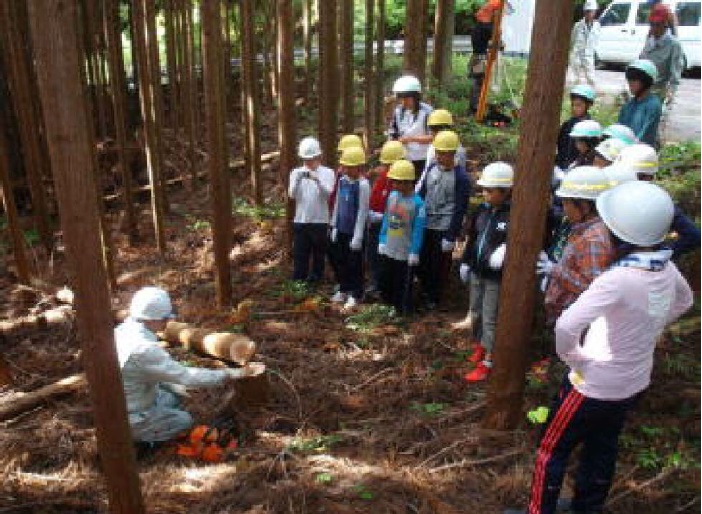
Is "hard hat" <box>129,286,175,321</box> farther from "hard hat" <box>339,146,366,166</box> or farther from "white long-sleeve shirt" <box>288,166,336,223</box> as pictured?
"white long-sleeve shirt" <box>288,166,336,223</box>

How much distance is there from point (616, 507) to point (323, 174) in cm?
478

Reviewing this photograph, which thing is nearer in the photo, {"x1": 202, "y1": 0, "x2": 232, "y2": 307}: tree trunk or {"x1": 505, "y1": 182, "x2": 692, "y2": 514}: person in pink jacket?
{"x1": 505, "y1": 182, "x2": 692, "y2": 514}: person in pink jacket

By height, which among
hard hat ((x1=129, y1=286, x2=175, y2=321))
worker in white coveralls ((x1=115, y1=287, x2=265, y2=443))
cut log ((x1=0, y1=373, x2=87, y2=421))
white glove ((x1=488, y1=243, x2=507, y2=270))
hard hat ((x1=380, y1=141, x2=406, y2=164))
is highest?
hard hat ((x1=380, y1=141, x2=406, y2=164))

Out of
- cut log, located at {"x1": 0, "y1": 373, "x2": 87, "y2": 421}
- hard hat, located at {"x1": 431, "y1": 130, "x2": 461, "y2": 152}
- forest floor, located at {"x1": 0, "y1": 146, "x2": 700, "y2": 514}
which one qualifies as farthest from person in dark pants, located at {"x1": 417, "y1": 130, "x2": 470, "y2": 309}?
cut log, located at {"x1": 0, "y1": 373, "x2": 87, "y2": 421}

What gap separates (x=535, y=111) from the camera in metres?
3.76

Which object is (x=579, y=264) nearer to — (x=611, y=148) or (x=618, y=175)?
(x=618, y=175)

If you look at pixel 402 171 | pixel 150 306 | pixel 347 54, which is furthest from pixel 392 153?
pixel 347 54

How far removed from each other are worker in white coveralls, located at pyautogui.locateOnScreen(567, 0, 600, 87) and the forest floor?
7.33m

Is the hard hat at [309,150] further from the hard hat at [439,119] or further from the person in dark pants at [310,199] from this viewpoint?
the hard hat at [439,119]

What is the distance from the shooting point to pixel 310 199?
7.43 metres

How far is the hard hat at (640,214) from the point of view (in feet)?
9.61

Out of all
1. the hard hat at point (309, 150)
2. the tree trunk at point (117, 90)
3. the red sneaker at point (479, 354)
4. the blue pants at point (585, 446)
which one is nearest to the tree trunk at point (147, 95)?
the tree trunk at point (117, 90)

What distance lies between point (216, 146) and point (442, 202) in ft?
8.00

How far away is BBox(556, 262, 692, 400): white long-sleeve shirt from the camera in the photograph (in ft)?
9.72
